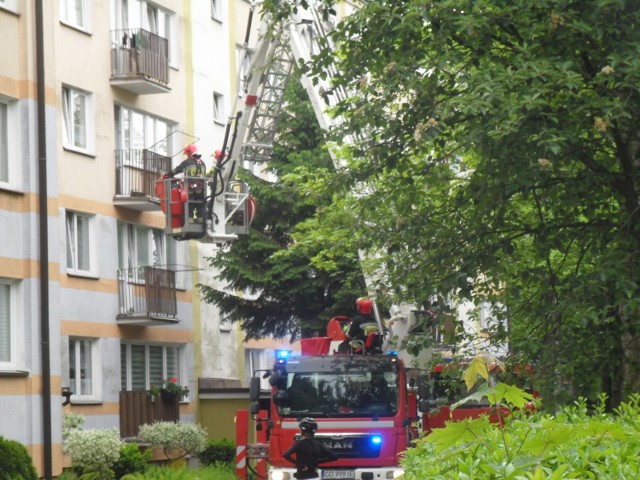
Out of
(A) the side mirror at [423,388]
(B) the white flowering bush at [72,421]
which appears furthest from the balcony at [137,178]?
(A) the side mirror at [423,388]

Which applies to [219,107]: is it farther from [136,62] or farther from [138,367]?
[138,367]

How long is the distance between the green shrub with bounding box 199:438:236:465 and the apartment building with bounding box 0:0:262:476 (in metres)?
1.59

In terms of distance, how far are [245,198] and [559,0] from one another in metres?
14.4

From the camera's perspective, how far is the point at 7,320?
24.0 m

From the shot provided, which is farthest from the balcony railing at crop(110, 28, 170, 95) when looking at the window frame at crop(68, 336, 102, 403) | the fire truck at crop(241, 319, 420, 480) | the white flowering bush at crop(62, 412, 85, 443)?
the fire truck at crop(241, 319, 420, 480)

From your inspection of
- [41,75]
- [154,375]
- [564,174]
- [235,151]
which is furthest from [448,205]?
[154,375]

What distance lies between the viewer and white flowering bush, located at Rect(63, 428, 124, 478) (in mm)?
26828

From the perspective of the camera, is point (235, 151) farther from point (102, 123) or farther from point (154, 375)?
point (154, 375)

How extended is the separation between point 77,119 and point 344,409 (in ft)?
44.3

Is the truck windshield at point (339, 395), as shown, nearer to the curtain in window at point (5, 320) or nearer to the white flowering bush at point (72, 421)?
the curtain in window at point (5, 320)

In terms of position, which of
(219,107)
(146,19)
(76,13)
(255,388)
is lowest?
(255,388)

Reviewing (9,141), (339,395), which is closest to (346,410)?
(339,395)

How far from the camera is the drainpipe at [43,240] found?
76.0 ft

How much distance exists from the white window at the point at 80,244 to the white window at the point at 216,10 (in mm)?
10216
